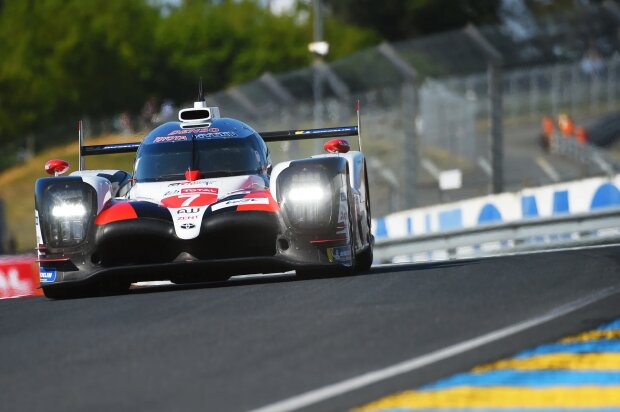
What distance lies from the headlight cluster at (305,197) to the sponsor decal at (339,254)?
0.78ft

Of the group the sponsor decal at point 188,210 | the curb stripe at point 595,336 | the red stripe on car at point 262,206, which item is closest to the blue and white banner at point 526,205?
the red stripe on car at point 262,206

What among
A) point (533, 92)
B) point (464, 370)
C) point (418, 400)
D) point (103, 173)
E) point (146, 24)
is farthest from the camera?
point (146, 24)

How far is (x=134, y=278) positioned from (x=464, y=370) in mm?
5099

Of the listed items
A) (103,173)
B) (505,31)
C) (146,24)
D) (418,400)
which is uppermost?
(146,24)

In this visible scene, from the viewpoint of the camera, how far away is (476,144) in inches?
918

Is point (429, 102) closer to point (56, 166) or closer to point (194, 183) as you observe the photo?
point (56, 166)

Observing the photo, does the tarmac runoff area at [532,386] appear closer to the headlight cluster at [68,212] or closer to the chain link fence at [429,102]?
the headlight cluster at [68,212]

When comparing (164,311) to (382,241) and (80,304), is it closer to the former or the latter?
(80,304)

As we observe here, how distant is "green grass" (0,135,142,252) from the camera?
1423 inches

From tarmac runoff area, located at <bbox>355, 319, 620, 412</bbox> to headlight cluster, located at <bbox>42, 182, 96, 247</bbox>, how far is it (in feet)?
16.1

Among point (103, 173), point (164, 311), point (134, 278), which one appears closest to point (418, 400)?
point (164, 311)

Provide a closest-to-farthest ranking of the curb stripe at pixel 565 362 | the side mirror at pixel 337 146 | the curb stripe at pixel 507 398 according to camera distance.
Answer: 1. the curb stripe at pixel 507 398
2. the curb stripe at pixel 565 362
3. the side mirror at pixel 337 146

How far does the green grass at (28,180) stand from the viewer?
3616cm

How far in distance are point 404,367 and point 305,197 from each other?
4453 mm
